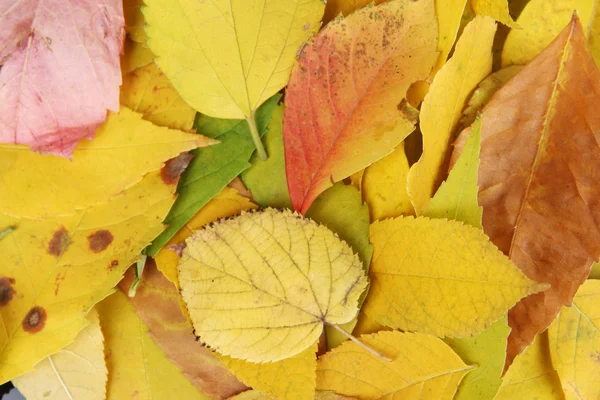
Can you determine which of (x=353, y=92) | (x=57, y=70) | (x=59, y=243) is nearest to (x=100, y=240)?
(x=59, y=243)

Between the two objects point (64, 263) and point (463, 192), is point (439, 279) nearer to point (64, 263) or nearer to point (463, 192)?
point (463, 192)

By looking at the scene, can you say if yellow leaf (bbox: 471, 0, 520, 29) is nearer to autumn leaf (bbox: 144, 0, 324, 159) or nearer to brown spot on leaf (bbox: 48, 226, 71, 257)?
autumn leaf (bbox: 144, 0, 324, 159)

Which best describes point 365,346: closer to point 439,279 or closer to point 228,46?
point 439,279

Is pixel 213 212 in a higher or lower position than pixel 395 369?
higher

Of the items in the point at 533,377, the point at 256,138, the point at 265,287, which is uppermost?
the point at 256,138

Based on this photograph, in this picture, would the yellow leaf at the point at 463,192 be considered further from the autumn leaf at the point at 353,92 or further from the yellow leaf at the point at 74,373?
the yellow leaf at the point at 74,373
